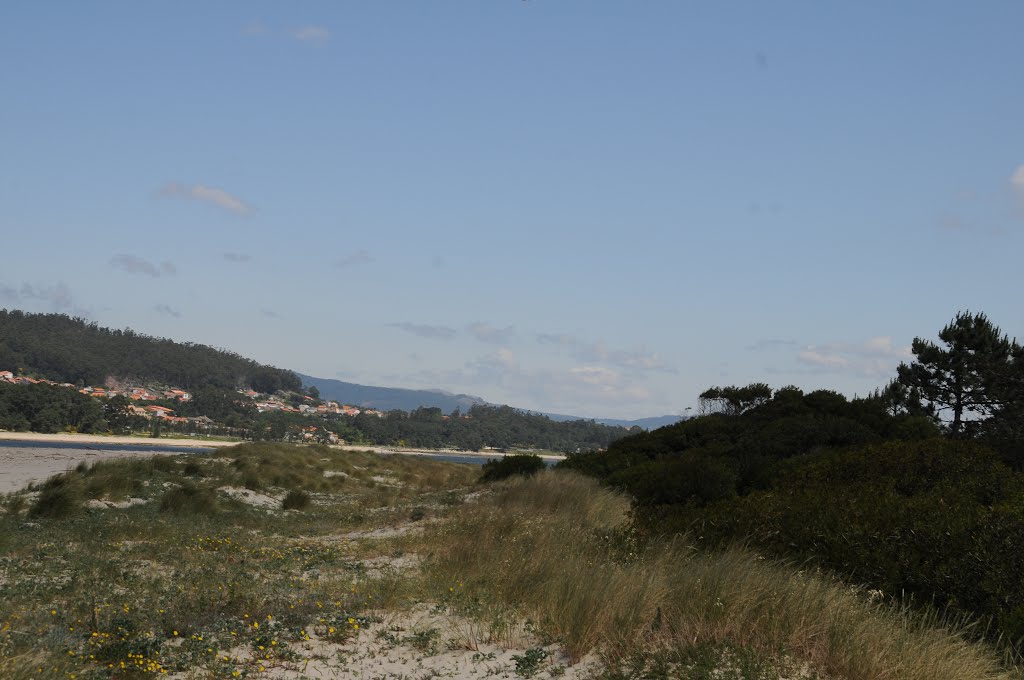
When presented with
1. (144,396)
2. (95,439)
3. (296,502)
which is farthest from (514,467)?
(144,396)

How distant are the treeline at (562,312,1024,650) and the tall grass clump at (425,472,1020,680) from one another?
0.70m

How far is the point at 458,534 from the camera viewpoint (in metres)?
14.4

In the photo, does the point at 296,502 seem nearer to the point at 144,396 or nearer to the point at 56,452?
the point at 56,452

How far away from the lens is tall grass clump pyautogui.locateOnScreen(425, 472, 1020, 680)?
6.20 meters

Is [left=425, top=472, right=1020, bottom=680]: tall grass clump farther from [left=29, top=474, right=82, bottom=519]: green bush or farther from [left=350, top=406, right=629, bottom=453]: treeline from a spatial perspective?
[left=350, top=406, right=629, bottom=453]: treeline

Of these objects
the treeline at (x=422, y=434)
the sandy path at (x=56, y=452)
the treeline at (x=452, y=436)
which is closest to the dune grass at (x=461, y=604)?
the sandy path at (x=56, y=452)

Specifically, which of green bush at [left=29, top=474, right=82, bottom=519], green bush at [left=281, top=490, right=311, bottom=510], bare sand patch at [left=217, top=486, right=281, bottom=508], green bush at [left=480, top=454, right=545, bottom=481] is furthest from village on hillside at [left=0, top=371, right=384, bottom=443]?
green bush at [left=29, top=474, right=82, bottom=519]

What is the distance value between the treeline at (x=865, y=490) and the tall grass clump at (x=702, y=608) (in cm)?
70

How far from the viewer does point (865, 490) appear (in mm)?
12773

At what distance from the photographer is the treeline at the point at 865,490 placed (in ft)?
27.5

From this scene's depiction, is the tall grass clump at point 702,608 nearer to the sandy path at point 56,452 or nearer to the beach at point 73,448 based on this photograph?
the sandy path at point 56,452

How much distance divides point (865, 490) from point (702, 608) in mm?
6824

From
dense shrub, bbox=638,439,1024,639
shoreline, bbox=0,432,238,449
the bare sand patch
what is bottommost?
shoreline, bbox=0,432,238,449

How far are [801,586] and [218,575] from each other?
24.6 feet
